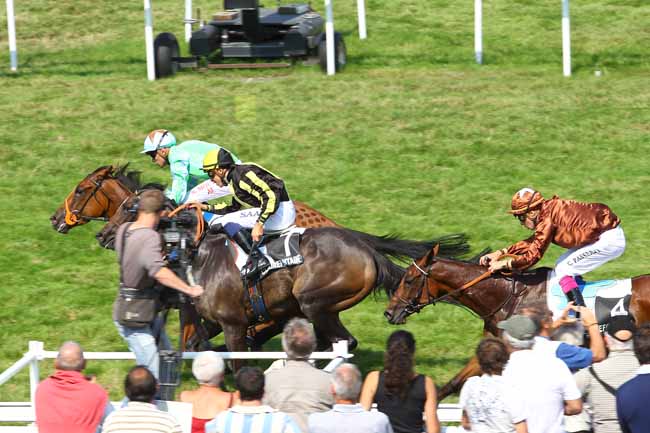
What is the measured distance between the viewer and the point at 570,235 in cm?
868

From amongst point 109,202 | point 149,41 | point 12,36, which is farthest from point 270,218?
point 12,36

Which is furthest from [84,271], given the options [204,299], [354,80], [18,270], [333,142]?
[354,80]

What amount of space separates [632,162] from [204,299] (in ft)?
27.5

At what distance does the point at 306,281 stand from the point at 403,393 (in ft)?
10.7

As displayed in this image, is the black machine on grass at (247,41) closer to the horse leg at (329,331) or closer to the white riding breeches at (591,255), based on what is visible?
the horse leg at (329,331)

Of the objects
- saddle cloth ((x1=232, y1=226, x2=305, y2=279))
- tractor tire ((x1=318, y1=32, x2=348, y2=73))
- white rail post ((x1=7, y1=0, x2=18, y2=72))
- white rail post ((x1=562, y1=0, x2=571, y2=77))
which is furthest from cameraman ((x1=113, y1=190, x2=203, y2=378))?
white rail post ((x1=7, y1=0, x2=18, y2=72))

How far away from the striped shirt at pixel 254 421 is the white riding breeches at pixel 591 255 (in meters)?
3.60

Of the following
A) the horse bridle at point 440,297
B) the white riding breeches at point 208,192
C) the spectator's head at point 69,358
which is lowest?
the horse bridle at point 440,297

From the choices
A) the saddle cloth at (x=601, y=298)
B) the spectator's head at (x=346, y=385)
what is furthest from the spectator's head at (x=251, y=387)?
the saddle cloth at (x=601, y=298)

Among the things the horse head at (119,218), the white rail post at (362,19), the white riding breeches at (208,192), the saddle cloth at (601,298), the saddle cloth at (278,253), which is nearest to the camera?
the saddle cloth at (601,298)

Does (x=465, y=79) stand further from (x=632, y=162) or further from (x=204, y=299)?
(x=204, y=299)

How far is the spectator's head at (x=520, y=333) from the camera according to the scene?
245 inches

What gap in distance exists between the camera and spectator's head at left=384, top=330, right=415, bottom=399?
6.07m

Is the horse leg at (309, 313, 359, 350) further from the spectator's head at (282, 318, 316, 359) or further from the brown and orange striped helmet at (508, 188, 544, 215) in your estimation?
the spectator's head at (282, 318, 316, 359)
